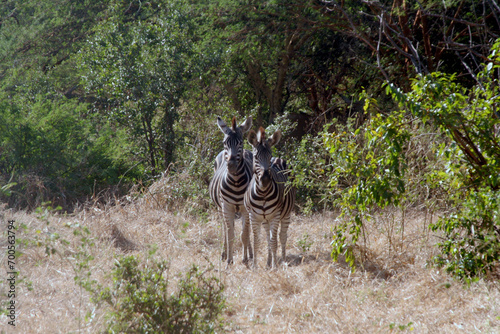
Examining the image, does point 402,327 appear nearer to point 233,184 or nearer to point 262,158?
point 262,158

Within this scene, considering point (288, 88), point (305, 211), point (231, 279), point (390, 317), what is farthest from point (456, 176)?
point (288, 88)

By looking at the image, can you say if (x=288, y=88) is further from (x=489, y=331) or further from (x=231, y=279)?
(x=489, y=331)

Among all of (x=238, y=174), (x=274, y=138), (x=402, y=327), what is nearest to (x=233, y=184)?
(x=238, y=174)

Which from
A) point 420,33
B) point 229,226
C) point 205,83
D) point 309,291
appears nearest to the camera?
point 309,291

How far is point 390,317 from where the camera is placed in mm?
4535

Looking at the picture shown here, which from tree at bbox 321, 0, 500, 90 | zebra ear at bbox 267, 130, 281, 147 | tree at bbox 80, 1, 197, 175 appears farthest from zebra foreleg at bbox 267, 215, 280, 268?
tree at bbox 80, 1, 197, 175

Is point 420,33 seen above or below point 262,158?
above

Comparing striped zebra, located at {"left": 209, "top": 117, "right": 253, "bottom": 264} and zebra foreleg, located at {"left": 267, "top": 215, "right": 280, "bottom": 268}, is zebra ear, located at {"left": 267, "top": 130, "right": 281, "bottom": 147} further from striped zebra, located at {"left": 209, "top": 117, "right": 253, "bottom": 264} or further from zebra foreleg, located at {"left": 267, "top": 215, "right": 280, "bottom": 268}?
zebra foreleg, located at {"left": 267, "top": 215, "right": 280, "bottom": 268}

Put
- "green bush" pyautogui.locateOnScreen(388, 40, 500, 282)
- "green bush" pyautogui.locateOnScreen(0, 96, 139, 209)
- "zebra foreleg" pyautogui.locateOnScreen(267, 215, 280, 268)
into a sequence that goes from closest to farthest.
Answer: "green bush" pyautogui.locateOnScreen(388, 40, 500, 282) → "zebra foreleg" pyautogui.locateOnScreen(267, 215, 280, 268) → "green bush" pyautogui.locateOnScreen(0, 96, 139, 209)

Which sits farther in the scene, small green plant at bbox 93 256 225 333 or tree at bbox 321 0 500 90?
tree at bbox 321 0 500 90

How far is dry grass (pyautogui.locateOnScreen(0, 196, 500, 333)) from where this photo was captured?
4.29 m

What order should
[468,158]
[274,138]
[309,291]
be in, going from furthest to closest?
[274,138] < [309,291] < [468,158]

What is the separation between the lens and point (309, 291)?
5.31 m

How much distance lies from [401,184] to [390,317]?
134 centimetres
